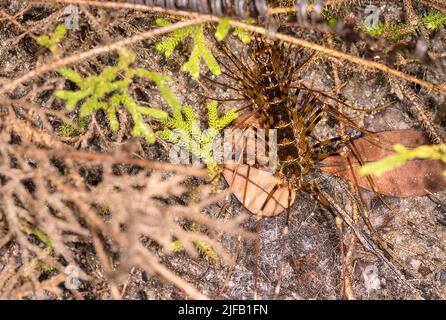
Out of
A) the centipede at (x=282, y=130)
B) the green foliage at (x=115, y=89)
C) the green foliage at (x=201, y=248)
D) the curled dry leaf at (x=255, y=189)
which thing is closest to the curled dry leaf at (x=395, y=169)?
the centipede at (x=282, y=130)

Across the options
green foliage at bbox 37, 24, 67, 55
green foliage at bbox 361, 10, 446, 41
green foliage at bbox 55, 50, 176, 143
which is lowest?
green foliage at bbox 55, 50, 176, 143

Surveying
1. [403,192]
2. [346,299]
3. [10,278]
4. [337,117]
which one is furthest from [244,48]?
[10,278]

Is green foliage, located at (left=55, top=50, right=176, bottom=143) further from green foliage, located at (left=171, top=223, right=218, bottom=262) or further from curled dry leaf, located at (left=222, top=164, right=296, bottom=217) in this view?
curled dry leaf, located at (left=222, top=164, right=296, bottom=217)

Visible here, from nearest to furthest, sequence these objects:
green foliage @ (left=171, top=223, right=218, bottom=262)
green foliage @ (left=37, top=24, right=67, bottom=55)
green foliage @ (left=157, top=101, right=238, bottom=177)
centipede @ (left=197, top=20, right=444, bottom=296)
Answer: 1. green foliage @ (left=37, top=24, right=67, bottom=55)
2. green foliage @ (left=171, top=223, right=218, bottom=262)
3. green foliage @ (left=157, top=101, right=238, bottom=177)
4. centipede @ (left=197, top=20, right=444, bottom=296)

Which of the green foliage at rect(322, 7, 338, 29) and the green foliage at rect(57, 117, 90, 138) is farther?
the green foliage at rect(322, 7, 338, 29)

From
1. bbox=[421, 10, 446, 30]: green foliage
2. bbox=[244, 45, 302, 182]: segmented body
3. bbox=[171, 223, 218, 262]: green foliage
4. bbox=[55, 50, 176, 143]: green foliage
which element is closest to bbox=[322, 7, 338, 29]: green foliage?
bbox=[244, 45, 302, 182]: segmented body

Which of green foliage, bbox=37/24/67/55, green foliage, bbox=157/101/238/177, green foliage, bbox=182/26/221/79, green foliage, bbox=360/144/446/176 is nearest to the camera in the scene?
green foliage, bbox=360/144/446/176
